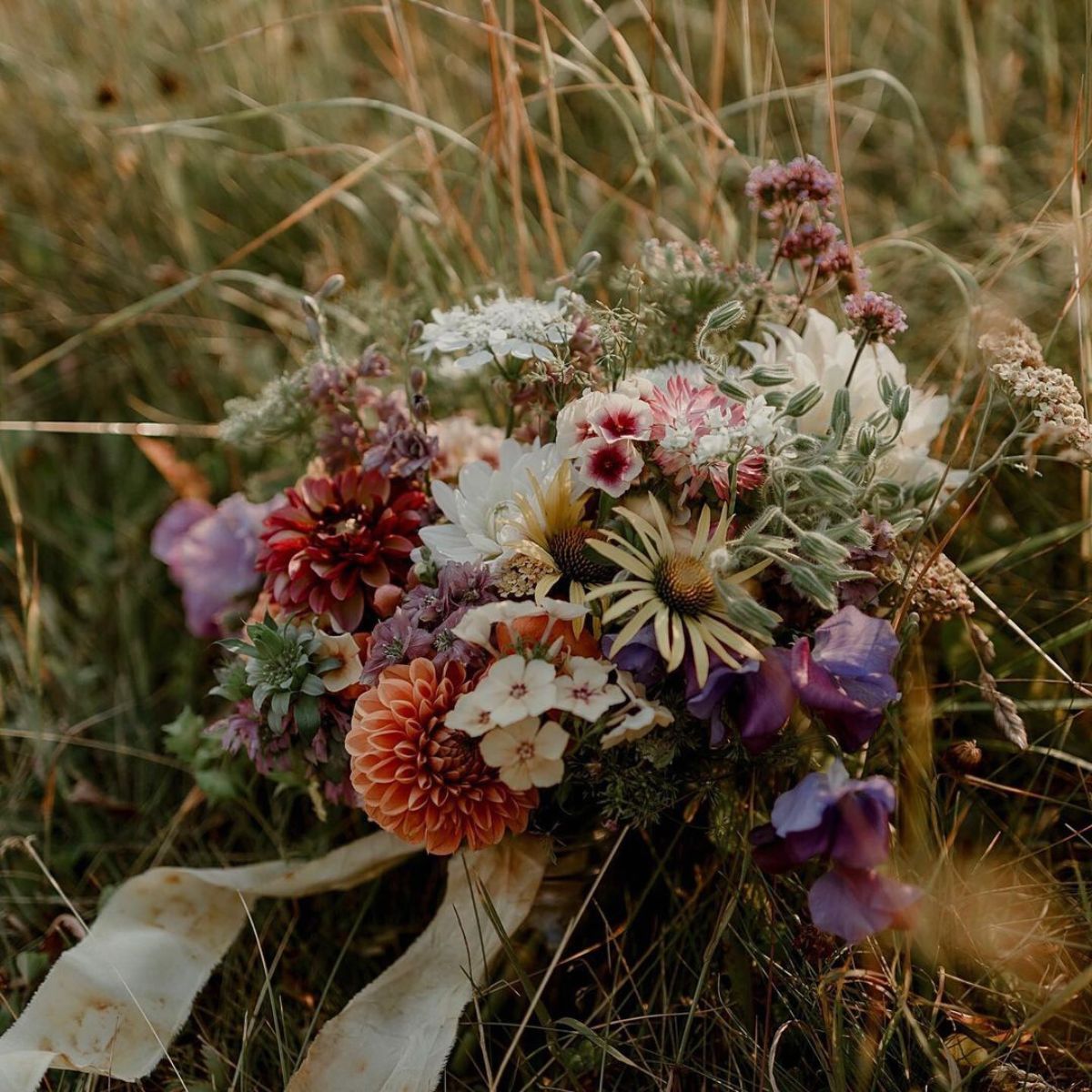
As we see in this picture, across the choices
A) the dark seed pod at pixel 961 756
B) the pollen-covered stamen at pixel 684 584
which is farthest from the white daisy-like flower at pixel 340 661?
the dark seed pod at pixel 961 756

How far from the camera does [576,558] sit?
1.11 meters

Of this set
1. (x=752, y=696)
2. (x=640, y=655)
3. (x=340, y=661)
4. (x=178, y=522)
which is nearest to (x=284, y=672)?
(x=340, y=661)

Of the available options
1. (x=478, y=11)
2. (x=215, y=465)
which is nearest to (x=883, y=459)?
(x=215, y=465)

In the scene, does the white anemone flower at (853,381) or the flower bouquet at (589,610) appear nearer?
the flower bouquet at (589,610)

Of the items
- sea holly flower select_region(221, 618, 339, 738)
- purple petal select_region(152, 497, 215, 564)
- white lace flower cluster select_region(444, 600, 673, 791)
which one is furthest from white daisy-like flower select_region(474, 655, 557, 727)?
purple petal select_region(152, 497, 215, 564)

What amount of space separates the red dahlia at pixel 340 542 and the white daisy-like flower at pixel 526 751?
0.31m

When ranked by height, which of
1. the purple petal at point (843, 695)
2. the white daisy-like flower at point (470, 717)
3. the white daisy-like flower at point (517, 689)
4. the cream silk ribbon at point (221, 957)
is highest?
the white daisy-like flower at point (517, 689)

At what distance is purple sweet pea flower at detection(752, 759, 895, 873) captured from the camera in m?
0.94

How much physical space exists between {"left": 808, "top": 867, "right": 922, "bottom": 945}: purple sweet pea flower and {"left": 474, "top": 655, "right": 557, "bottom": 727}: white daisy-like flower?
308mm

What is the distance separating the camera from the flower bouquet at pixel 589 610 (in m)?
1.02

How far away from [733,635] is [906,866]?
472 mm

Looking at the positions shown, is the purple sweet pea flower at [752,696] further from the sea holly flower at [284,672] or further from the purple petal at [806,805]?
the sea holly flower at [284,672]

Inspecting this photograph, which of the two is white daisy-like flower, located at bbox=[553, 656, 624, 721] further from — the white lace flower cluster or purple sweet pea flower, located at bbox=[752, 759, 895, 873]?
purple sweet pea flower, located at bbox=[752, 759, 895, 873]

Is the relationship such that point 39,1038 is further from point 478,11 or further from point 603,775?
point 478,11
